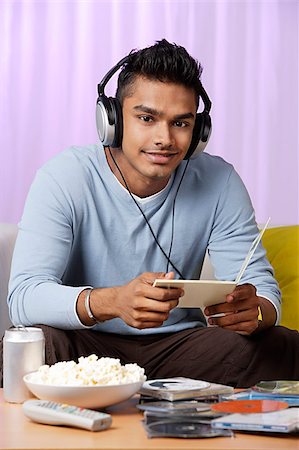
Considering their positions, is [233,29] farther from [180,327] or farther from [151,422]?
[151,422]

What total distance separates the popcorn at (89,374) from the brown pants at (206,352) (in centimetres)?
44

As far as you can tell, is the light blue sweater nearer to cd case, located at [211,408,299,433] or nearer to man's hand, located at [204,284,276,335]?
man's hand, located at [204,284,276,335]

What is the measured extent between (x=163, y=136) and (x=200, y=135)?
115mm

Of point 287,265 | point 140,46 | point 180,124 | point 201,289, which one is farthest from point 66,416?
point 140,46

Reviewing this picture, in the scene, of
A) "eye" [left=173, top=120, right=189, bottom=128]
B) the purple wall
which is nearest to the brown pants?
"eye" [left=173, top=120, right=189, bottom=128]

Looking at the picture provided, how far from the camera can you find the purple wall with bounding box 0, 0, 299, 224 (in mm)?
2920

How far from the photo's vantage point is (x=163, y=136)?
6.70 feet

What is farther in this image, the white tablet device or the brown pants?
the brown pants

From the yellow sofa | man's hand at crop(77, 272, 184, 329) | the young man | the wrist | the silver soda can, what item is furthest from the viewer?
the yellow sofa

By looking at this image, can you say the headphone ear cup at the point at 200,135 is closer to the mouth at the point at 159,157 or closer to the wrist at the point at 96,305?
the mouth at the point at 159,157

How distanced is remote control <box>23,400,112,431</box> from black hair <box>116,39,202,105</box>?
101 cm

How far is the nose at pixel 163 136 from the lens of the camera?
2.04m

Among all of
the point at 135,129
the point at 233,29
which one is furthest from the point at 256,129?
the point at 135,129

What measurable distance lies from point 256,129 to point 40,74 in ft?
2.44
